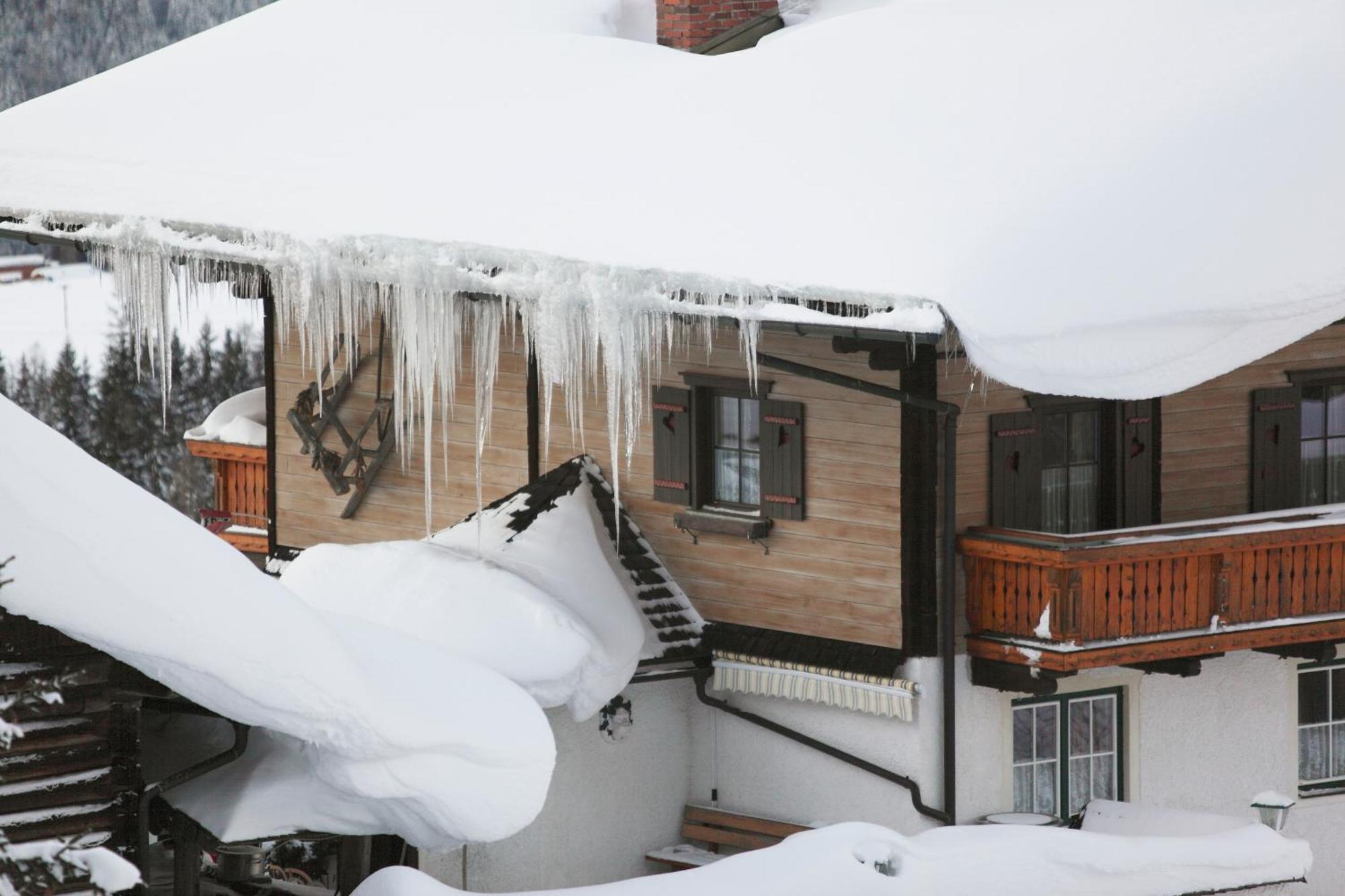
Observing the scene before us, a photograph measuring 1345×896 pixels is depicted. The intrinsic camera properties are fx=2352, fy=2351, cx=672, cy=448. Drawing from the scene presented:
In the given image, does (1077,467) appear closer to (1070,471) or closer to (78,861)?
(1070,471)

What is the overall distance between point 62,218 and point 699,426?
6.52 metres

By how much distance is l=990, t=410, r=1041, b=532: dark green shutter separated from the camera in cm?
1698

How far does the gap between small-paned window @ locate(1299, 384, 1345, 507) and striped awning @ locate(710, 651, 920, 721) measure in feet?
13.0

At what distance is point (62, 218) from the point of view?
20.8 m

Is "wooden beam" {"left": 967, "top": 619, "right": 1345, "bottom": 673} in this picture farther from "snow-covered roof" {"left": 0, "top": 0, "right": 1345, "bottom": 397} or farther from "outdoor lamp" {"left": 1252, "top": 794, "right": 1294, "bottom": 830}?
"snow-covered roof" {"left": 0, "top": 0, "right": 1345, "bottom": 397}

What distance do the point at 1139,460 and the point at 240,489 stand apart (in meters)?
9.18

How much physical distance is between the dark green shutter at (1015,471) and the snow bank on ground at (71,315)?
26576 mm

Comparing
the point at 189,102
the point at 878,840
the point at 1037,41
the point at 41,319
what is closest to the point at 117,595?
the point at 878,840

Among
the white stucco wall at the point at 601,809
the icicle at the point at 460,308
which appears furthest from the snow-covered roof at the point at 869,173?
the white stucco wall at the point at 601,809

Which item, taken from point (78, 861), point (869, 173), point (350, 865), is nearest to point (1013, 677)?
point (869, 173)

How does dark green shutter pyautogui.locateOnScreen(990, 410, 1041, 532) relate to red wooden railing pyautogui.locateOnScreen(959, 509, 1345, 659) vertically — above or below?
above

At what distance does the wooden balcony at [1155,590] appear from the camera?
16.3 m

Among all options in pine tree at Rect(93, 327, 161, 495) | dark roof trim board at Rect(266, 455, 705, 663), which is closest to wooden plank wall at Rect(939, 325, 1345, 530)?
dark roof trim board at Rect(266, 455, 705, 663)

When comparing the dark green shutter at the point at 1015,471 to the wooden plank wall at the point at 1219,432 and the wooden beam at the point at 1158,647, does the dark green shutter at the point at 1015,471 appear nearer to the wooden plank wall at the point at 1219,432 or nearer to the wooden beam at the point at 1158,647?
the wooden beam at the point at 1158,647
